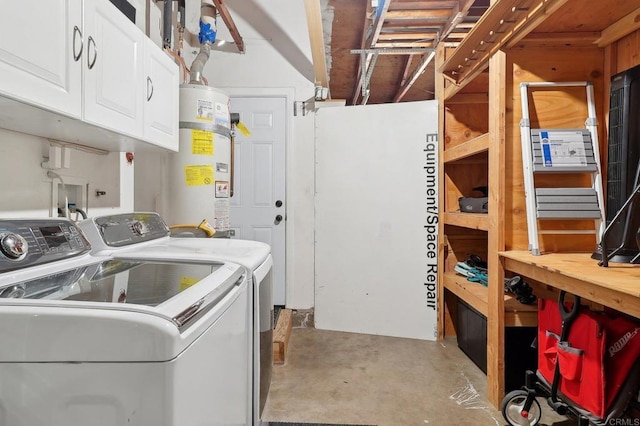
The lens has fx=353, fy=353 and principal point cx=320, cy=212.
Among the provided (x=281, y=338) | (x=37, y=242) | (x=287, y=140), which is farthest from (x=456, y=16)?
(x=37, y=242)

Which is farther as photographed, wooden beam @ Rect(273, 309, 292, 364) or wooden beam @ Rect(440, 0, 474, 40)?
wooden beam @ Rect(273, 309, 292, 364)

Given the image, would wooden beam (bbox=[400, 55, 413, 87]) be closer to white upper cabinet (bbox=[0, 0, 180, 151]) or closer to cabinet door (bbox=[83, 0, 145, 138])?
white upper cabinet (bbox=[0, 0, 180, 151])

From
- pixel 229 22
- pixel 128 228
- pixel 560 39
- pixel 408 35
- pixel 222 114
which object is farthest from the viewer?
pixel 229 22

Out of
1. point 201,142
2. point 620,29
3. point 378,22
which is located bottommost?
point 201,142

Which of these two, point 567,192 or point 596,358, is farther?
point 567,192

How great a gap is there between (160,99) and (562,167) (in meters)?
2.09

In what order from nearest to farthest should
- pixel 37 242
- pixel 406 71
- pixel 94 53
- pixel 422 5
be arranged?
1. pixel 37 242
2. pixel 94 53
3. pixel 422 5
4. pixel 406 71

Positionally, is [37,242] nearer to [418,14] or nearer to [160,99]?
[160,99]

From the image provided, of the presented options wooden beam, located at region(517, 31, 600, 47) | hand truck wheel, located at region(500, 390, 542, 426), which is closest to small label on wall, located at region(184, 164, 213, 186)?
wooden beam, located at region(517, 31, 600, 47)

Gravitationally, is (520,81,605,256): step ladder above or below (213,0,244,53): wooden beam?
below

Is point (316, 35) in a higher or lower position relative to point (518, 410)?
higher

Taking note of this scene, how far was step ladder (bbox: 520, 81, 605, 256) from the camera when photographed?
1781 millimetres

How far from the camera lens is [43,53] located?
1051 millimetres

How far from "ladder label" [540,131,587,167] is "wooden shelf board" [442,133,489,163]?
0.33m
